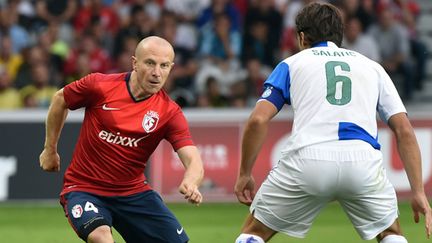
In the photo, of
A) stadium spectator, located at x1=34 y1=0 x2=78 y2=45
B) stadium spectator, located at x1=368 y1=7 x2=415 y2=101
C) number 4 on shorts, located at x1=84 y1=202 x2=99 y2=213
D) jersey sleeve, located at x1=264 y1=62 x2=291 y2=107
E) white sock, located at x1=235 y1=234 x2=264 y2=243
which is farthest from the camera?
stadium spectator, located at x1=34 y1=0 x2=78 y2=45

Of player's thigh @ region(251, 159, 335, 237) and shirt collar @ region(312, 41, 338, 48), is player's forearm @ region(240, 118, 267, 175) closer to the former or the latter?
player's thigh @ region(251, 159, 335, 237)

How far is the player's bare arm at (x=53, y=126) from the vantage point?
8.17 m

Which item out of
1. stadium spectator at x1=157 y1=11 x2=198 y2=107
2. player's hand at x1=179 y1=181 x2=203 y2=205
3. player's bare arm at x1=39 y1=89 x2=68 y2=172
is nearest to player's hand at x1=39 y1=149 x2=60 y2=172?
player's bare arm at x1=39 y1=89 x2=68 y2=172

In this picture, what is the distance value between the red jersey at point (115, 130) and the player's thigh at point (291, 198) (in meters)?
0.95

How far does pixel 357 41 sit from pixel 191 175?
11.1 metres

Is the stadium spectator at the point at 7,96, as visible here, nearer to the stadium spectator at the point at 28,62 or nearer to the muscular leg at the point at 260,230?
the stadium spectator at the point at 28,62

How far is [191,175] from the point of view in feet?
24.8

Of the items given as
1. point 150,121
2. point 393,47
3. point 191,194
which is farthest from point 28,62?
point 191,194

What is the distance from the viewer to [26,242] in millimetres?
12211

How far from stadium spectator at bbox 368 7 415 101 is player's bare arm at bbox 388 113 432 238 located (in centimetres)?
1133

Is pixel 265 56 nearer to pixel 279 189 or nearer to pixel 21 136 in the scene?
pixel 21 136

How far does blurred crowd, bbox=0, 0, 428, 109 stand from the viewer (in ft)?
59.5

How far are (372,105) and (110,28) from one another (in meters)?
12.5

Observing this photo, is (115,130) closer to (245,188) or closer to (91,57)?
(245,188)
